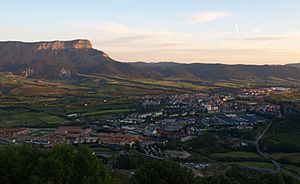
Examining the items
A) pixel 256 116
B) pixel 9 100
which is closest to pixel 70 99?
pixel 9 100

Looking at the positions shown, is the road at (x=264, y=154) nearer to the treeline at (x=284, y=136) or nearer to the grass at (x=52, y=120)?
the treeline at (x=284, y=136)

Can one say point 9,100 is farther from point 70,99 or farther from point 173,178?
point 173,178

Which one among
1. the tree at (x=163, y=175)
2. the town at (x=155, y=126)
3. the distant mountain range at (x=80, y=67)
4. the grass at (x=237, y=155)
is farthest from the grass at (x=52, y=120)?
the distant mountain range at (x=80, y=67)

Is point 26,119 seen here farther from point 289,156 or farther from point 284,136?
point 289,156

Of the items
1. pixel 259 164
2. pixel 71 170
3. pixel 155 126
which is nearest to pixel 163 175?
pixel 71 170

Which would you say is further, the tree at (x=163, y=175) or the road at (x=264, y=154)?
the road at (x=264, y=154)

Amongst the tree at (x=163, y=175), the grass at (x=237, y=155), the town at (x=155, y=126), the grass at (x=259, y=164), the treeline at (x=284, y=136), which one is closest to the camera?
the tree at (x=163, y=175)
